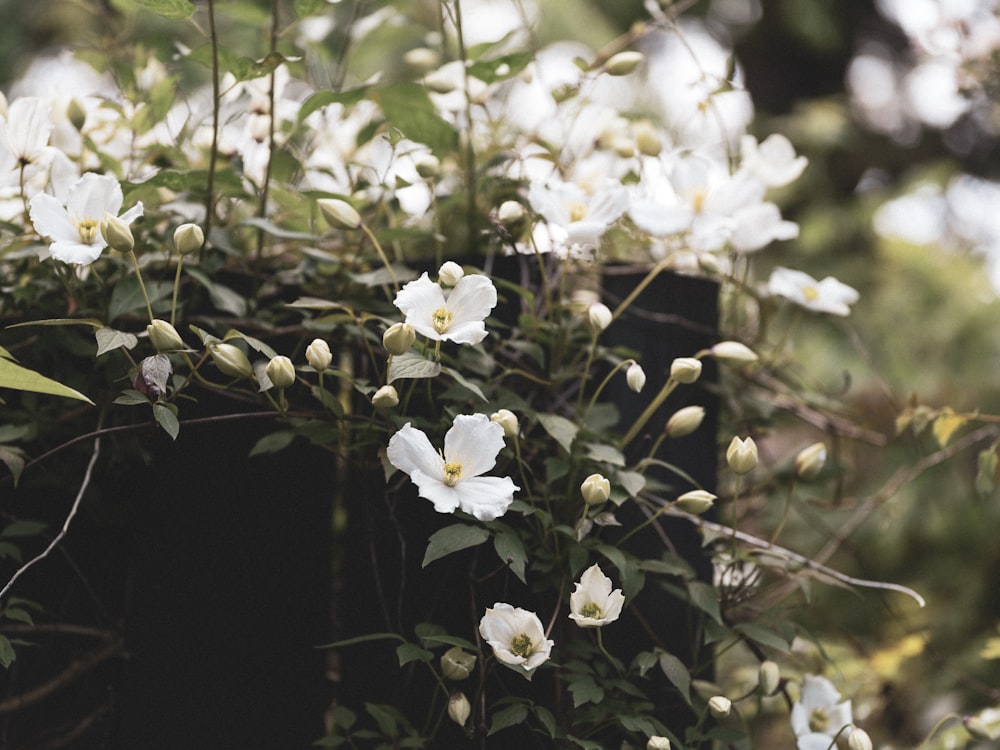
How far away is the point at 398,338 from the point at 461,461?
0.28ft

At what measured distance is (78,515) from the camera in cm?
75

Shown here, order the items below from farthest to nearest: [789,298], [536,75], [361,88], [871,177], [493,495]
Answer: [871,177] < [536,75] < [789,298] < [361,88] < [493,495]

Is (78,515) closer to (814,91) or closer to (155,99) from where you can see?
(155,99)

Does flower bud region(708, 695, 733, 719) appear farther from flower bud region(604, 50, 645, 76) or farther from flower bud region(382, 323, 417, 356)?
flower bud region(604, 50, 645, 76)

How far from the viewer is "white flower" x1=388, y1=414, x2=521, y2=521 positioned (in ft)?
1.71

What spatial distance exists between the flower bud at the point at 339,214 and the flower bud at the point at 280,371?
147 millimetres

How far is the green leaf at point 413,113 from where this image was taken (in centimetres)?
71

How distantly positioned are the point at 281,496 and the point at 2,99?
39cm

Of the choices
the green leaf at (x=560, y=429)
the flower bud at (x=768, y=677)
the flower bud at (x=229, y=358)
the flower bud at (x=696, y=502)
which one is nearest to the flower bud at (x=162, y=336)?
the flower bud at (x=229, y=358)

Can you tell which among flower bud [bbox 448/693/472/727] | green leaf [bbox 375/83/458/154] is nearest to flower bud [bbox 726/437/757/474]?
flower bud [bbox 448/693/472/727]

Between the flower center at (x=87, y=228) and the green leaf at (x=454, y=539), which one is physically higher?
the flower center at (x=87, y=228)

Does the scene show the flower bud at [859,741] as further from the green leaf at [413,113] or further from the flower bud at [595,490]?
the green leaf at [413,113]

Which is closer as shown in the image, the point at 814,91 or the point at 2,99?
the point at 2,99

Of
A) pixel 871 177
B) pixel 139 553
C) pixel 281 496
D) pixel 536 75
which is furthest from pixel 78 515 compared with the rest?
pixel 871 177
